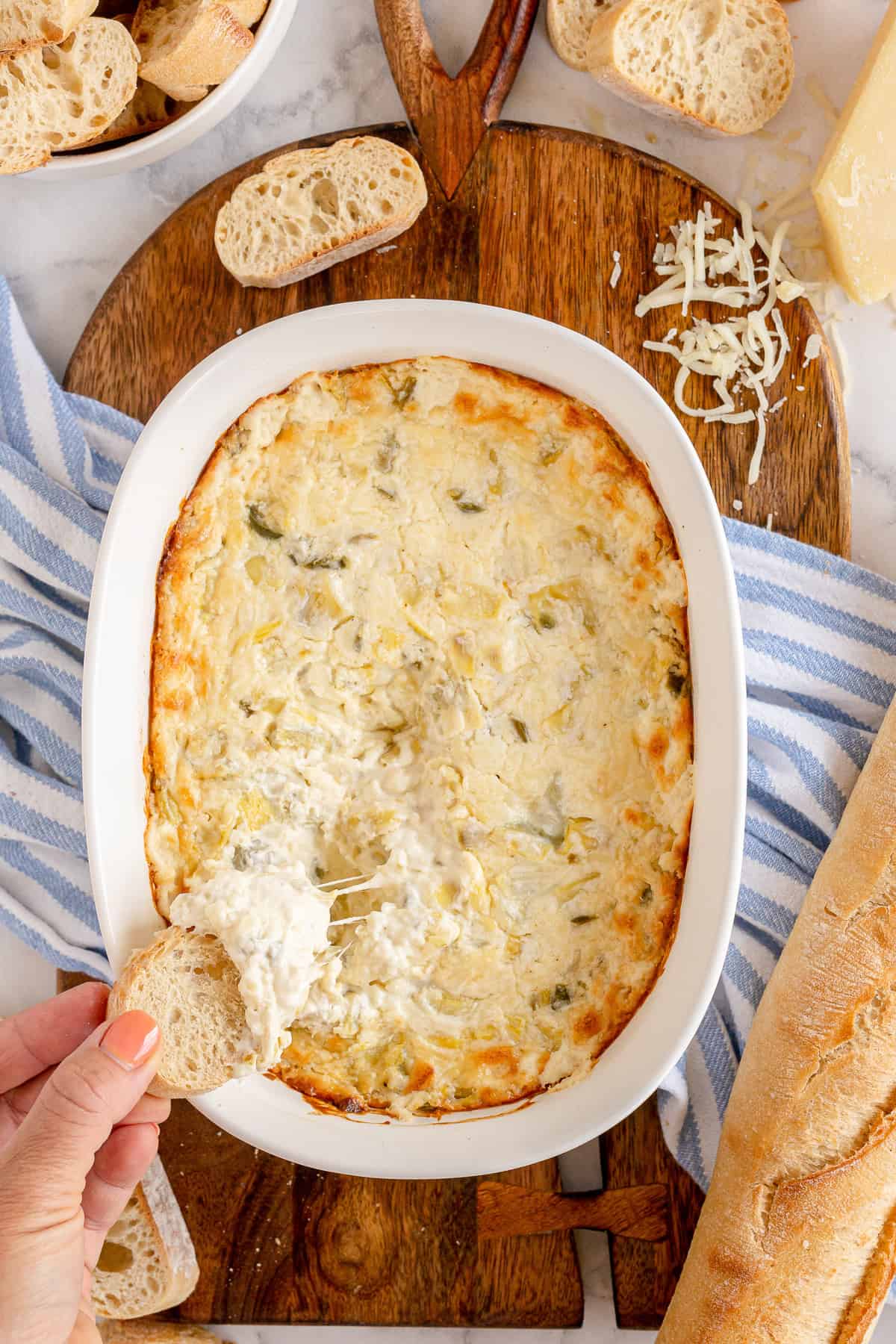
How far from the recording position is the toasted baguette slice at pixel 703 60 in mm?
2203

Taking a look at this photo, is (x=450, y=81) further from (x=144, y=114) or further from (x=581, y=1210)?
(x=581, y=1210)

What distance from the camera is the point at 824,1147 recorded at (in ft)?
6.79

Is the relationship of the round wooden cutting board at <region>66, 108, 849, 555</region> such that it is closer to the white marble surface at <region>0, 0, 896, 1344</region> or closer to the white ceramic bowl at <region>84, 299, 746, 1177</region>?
the white marble surface at <region>0, 0, 896, 1344</region>

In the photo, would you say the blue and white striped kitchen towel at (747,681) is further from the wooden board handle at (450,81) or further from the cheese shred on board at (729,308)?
the wooden board handle at (450,81)

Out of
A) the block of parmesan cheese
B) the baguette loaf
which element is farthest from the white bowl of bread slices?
the baguette loaf

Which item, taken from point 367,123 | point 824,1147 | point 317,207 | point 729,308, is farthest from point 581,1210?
point 367,123

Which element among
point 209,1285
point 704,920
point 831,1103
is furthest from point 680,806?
point 209,1285

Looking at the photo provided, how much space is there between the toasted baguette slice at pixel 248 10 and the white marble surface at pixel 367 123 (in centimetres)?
16

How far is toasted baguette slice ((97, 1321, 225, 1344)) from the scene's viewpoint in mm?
2318

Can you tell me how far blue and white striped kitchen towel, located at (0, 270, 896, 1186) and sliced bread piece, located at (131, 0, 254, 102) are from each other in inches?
20.9

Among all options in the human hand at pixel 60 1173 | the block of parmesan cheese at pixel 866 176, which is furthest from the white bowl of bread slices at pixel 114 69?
the human hand at pixel 60 1173

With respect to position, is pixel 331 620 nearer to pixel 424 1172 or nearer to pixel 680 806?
pixel 680 806

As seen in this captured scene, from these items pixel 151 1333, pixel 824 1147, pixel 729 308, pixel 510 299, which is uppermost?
pixel 510 299

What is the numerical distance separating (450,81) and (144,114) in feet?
1.98
